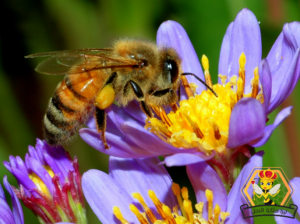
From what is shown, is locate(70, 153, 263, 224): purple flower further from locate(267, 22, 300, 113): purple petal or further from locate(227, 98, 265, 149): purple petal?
locate(267, 22, 300, 113): purple petal

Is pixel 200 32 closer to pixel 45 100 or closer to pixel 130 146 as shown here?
pixel 45 100

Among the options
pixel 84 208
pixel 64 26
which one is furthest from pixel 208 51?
pixel 84 208

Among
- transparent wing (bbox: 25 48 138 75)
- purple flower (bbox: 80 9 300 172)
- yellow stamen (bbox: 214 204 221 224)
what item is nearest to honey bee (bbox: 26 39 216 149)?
transparent wing (bbox: 25 48 138 75)

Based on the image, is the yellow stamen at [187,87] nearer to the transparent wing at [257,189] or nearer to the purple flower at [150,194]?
the purple flower at [150,194]

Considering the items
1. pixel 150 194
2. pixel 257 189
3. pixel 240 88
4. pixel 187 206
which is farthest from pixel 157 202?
pixel 240 88

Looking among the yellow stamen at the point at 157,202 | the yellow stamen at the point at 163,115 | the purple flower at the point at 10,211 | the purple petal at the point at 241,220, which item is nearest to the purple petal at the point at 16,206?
the purple flower at the point at 10,211
